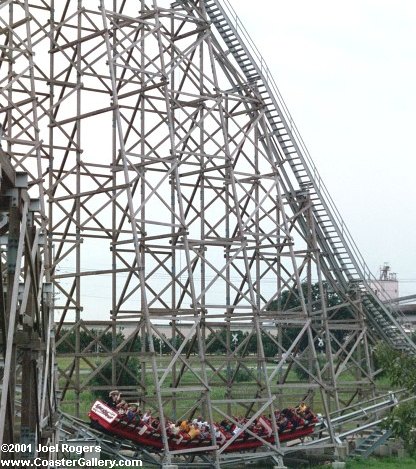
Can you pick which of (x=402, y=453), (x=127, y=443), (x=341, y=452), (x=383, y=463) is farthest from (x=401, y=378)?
(x=402, y=453)

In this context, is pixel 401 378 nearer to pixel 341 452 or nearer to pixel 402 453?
pixel 341 452

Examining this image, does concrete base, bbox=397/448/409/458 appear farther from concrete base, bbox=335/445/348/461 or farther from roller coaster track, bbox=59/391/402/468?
concrete base, bbox=335/445/348/461

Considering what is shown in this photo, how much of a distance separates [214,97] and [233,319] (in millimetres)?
5622

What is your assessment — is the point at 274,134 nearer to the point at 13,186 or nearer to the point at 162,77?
the point at 162,77

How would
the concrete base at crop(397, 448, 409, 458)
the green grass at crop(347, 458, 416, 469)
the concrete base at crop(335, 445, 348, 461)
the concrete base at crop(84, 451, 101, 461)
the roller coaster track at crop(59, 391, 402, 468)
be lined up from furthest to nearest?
the concrete base at crop(397, 448, 409, 458) < the concrete base at crop(335, 445, 348, 461) < the green grass at crop(347, 458, 416, 469) < the roller coaster track at crop(59, 391, 402, 468) < the concrete base at crop(84, 451, 101, 461)

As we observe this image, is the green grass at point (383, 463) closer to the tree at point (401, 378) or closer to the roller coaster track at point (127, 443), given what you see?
the roller coaster track at point (127, 443)

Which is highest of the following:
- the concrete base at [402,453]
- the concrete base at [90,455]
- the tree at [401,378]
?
the concrete base at [402,453]

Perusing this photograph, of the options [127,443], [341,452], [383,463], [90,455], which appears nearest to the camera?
[90,455]

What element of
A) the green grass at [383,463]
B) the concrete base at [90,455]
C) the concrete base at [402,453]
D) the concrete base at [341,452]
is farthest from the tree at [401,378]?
the concrete base at [402,453]

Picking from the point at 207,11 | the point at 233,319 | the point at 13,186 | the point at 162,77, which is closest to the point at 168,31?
the point at 207,11

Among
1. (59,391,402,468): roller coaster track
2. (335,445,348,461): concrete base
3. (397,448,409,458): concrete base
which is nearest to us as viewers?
(59,391,402,468): roller coaster track

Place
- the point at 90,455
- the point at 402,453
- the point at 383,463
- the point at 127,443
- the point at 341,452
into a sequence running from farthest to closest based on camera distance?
the point at 402,453
the point at 341,452
the point at 383,463
the point at 127,443
the point at 90,455

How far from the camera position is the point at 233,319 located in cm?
2838

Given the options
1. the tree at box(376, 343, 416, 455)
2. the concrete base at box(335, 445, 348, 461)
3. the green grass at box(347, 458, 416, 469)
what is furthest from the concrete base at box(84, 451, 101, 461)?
the tree at box(376, 343, 416, 455)
